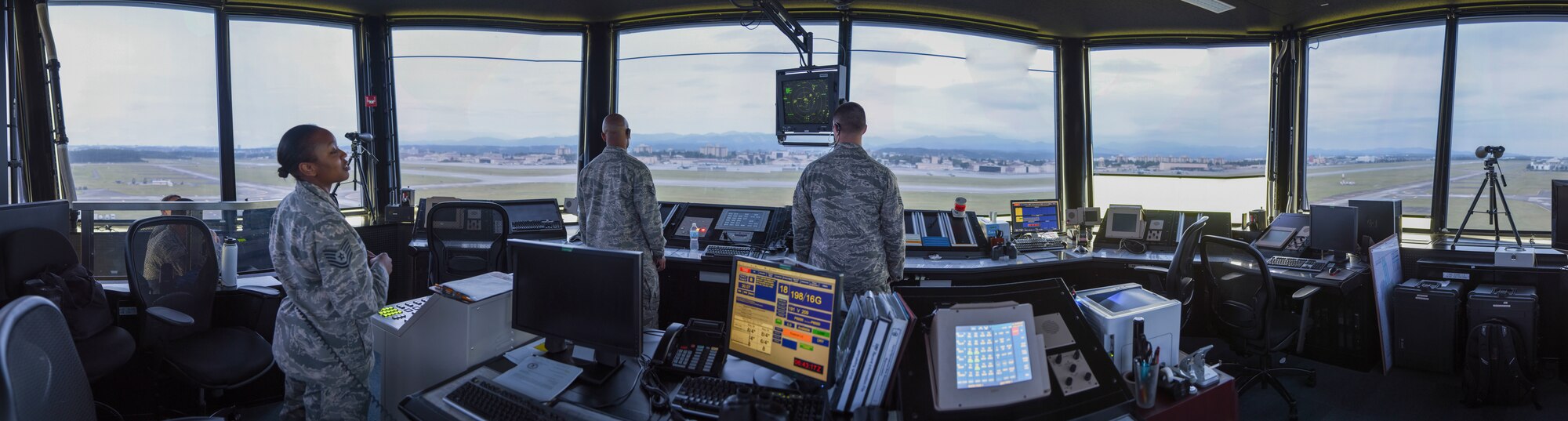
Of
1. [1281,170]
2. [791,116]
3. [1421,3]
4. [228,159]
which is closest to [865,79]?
[791,116]

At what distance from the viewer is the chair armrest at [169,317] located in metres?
2.88

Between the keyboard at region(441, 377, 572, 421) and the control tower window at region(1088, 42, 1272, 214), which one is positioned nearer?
the keyboard at region(441, 377, 572, 421)

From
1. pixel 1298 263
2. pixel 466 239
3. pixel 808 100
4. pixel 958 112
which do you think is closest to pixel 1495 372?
pixel 1298 263

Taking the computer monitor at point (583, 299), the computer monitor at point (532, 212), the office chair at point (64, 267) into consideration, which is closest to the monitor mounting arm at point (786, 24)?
the computer monitor at point (532, 212)

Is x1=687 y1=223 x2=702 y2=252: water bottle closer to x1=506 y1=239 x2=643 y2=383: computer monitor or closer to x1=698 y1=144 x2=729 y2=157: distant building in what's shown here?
x1=698 y1=144 x2=729 y2=157: distant building

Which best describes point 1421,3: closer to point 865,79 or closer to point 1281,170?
point 1281,170

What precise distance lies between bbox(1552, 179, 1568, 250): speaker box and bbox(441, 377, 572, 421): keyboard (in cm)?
533

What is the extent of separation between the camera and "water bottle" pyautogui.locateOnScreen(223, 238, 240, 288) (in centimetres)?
347

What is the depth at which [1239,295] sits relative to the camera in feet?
13.7

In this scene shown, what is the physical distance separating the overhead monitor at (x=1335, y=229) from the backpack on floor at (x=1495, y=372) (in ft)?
2.58

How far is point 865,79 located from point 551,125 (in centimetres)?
250

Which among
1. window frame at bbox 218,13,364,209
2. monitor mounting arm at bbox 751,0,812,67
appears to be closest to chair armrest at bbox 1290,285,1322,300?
monitor mounting arm at bbox 751,0,812,67

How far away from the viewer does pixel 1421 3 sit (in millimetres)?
4727

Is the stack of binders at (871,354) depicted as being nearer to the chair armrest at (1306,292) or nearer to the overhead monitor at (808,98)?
the overhead monitor at (808,98)
